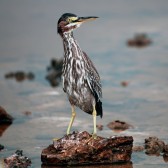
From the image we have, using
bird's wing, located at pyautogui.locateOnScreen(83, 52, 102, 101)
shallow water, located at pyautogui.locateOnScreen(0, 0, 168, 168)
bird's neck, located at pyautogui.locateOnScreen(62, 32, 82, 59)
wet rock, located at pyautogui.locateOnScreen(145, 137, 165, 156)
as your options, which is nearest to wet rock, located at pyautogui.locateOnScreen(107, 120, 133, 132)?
shallow water, located at pyautogui.locateOnScreen(0, 0, 168, 168)

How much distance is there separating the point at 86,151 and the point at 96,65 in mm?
7350

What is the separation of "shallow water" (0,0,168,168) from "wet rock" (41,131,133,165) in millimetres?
261

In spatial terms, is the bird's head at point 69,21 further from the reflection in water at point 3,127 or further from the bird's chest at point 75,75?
the reflection in water at point 3,127

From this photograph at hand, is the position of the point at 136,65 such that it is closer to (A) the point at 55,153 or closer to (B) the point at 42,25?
(B) the point at 42,25

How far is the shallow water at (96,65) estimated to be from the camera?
14.4 metres

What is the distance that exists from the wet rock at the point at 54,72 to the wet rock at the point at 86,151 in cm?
580

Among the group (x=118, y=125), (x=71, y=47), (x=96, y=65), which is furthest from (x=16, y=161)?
(x=96, y=65)

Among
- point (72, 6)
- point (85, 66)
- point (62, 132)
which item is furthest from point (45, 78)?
point (72, 6)

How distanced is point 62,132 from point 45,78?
4.40m

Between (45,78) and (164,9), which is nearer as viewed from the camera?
(45,78)

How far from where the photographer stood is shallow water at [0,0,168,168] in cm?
1438

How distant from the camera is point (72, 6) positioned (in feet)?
84.2

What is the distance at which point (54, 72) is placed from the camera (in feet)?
61.4

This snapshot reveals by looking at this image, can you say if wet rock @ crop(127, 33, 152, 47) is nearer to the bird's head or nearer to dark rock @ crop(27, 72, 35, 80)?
dark rock @ crop(27, 72, 35, 80)
